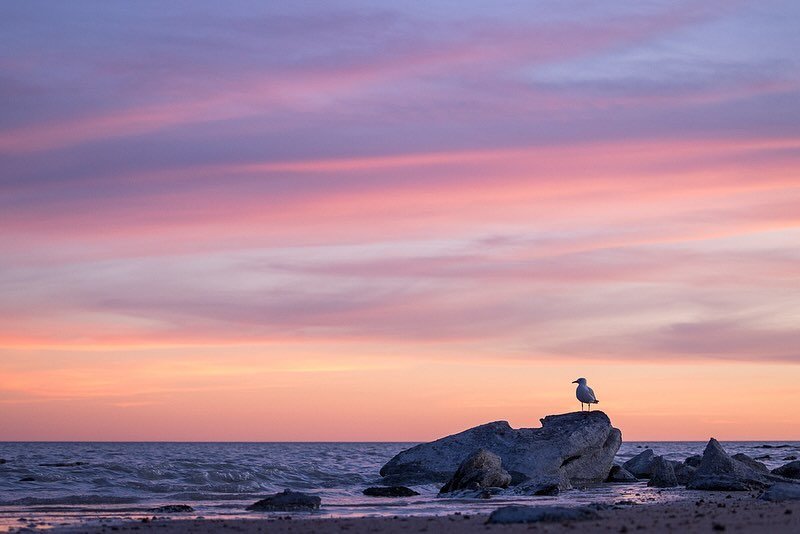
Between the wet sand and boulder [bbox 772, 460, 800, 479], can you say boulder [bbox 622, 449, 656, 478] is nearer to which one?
boulder [bbox 772, 460, 800, 479]

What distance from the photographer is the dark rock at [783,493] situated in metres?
25.0

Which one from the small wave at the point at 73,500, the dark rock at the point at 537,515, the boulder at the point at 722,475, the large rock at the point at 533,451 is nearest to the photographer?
the dark rock at the point at 537,515

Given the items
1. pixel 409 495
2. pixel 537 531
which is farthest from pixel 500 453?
pixel 537 531

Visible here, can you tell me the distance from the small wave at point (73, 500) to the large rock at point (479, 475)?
10406mm

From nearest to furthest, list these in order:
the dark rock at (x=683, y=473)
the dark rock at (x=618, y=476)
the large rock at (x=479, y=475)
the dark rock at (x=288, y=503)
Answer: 1. the dark rock at (x=288, y=503)
2. the large rock at (x=479, y=475)
3. the dark rock at (x=683, y=473)
4. the dark rock at (x=618, y=476)

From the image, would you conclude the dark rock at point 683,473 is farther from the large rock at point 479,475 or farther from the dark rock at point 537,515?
the dark rock at point 537,515

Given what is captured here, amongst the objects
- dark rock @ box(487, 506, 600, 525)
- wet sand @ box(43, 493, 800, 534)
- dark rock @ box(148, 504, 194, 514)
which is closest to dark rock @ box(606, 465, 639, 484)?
wet sand @ box(43, 493, 800, 534)

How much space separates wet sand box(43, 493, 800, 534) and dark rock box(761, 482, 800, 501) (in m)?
1.80

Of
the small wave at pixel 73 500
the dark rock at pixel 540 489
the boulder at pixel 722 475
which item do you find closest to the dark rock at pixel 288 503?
the small wave at pixel 73 500

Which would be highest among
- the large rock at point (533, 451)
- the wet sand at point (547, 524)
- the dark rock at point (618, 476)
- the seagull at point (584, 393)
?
the seagull at point (584, 393)

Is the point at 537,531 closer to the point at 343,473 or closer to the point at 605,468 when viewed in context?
the point at 605,468

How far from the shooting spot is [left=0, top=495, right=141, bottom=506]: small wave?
94.4 feet

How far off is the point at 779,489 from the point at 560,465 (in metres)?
12.8

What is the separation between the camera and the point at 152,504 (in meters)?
28.9
